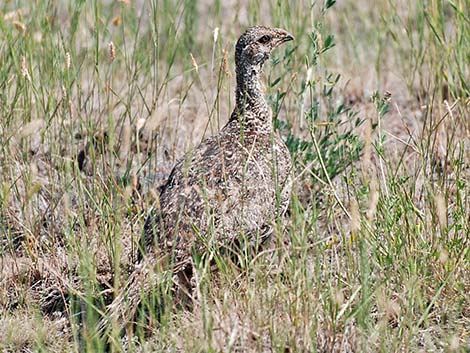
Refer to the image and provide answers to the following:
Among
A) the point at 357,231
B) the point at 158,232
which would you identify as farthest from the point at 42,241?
the point at 357,231

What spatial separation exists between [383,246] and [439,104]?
1.66 meters

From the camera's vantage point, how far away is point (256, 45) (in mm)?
5332

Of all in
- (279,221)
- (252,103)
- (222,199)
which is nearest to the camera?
(279,221)

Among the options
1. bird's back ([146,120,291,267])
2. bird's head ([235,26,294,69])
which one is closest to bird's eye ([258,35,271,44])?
bird's head ([235,26,294,69])

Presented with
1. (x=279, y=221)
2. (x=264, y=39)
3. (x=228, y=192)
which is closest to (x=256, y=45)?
(x=264, y=39)

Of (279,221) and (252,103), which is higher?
(252,103)

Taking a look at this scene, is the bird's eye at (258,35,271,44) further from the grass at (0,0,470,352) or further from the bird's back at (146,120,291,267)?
the bird's back at (146,120,291,267)

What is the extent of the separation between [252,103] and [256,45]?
0.32m

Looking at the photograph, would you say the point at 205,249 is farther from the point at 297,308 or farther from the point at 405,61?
the point at 405,61

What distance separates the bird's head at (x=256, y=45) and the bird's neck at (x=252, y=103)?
0.14 feet

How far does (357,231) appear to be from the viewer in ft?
12.3

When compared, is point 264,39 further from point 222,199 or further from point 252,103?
point 222,199

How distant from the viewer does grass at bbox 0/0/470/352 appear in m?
3.94

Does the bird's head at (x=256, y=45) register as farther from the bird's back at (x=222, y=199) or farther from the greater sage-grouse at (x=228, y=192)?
the bird's back at (x=222, y=199)
